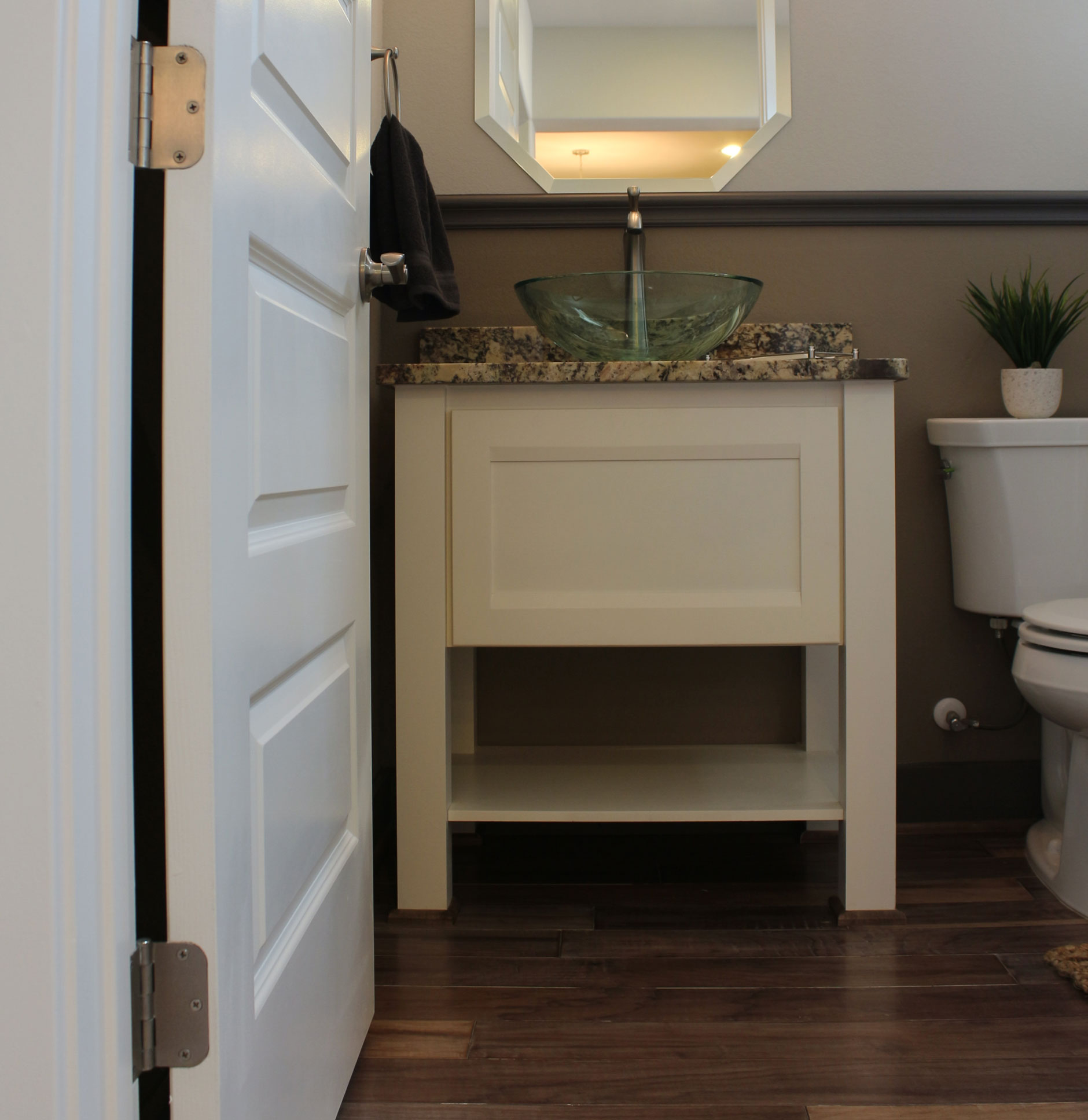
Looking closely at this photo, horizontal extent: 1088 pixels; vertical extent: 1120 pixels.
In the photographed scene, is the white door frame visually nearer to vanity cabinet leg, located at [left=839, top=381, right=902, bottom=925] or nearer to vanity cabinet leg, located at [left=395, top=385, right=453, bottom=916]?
vanity cabinet leg, located at [left=395, top=385, right=453, bottom=916]

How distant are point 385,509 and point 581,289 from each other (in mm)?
584

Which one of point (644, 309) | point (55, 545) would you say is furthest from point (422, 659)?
point (55, 545)

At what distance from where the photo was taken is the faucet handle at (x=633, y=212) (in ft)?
5.20

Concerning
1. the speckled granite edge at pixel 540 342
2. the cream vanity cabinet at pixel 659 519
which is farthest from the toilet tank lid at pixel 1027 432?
the cream vanity cabinet at pixel 659 519

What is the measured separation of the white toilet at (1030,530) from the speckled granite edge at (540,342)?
0.25 m

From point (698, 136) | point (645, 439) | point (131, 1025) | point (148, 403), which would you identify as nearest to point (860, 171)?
point (698, 136)

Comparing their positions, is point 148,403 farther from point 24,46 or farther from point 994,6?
point 994,6

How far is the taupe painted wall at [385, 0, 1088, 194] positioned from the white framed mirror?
0.03 meters

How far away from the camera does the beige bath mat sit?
118cm

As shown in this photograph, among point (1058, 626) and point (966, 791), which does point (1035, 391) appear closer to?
point (1058, 626)

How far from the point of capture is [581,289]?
1.44 m

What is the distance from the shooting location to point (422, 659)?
4.53 feet

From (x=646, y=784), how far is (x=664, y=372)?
0.64 meters

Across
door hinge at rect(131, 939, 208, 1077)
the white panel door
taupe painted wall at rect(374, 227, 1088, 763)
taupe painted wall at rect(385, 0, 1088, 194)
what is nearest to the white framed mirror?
taupe painted wall at rect(385, 0, 1088, 194)
